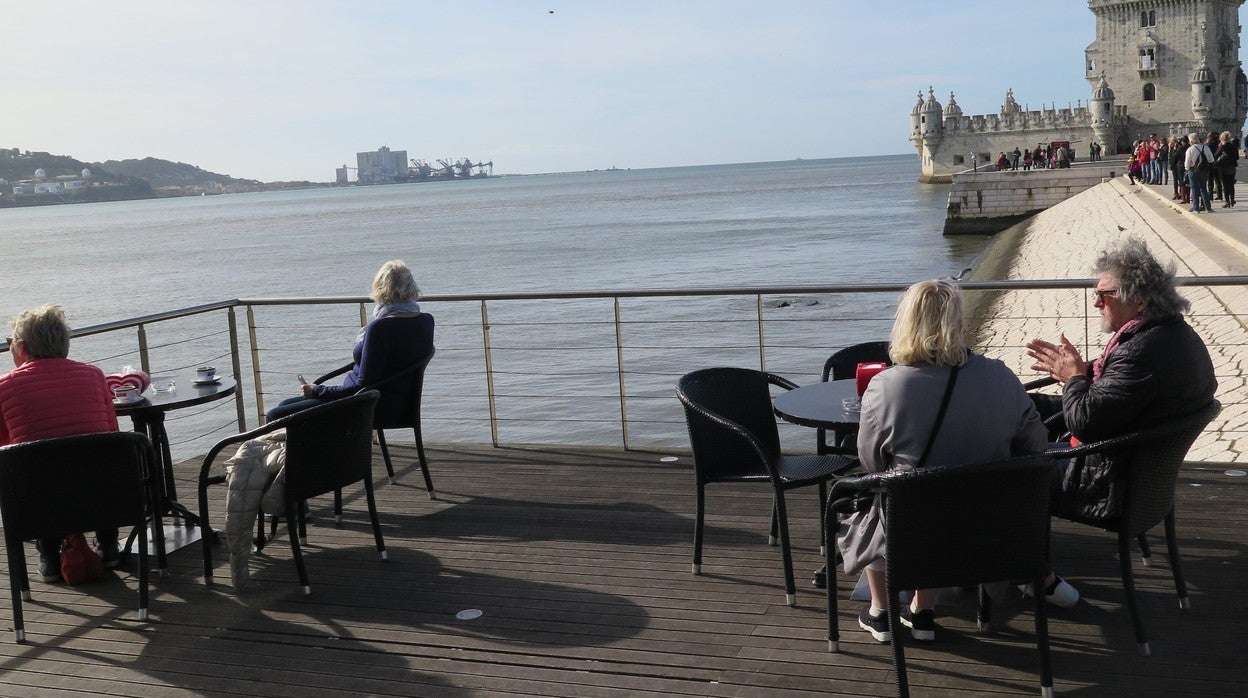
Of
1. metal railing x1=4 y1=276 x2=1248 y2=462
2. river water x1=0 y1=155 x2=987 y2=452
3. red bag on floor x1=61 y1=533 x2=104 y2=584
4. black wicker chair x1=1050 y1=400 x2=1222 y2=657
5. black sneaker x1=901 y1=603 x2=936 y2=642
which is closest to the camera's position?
black wicker chair x1=1050 y1=400 x2=1222 y2=657

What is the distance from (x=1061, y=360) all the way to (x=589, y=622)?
6.11 ft

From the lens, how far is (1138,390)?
3457 millimetres

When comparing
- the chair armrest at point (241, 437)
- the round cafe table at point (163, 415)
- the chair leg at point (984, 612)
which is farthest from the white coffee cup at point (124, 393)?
the chair leg at point (984, 612)

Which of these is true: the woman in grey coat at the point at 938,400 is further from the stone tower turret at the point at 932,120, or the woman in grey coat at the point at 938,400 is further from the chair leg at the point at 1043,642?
the stone tower turret at the point at 932,120

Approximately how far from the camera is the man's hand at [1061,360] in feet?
12.2

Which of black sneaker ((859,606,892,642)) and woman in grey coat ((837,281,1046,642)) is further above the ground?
woman in grey coat ((837,281,1046,642))

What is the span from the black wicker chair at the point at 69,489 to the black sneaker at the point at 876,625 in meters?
2.60

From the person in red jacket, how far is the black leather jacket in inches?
145

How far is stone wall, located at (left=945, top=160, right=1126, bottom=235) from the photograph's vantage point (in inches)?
1866

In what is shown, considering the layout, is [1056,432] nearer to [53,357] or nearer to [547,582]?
[547,582]

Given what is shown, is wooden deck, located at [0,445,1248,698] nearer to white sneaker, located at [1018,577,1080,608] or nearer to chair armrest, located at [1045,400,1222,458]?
white sneaker, located at [1018,577,1080,608]

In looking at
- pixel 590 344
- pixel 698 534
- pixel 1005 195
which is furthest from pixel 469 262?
pixel 698 534

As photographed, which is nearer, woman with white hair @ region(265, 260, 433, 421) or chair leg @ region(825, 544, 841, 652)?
chair leg @ region(825, 544, 841, 652)

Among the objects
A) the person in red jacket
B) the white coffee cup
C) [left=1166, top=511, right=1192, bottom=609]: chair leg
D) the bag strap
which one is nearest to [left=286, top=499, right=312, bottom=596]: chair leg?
the person in red jacket
